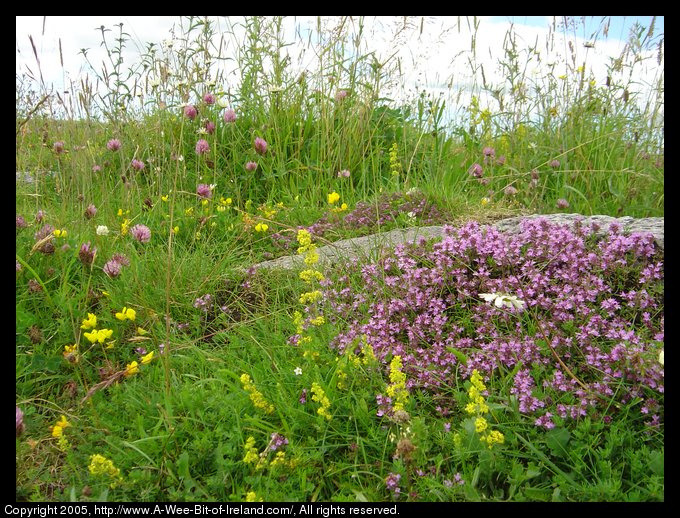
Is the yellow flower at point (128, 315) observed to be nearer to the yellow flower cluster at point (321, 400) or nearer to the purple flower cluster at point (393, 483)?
the yellow flower cluster at point (321, 400)

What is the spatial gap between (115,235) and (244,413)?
2.15 metres

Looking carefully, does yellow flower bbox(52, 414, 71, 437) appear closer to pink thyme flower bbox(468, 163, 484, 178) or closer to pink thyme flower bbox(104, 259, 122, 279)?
pink thyme flower bbox(104, 259, 122, 279)

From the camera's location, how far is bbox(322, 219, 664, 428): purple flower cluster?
2.06 metres

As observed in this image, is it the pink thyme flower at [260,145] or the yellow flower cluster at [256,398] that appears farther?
the pink thyme flower at [260,145]

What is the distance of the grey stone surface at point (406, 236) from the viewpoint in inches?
117

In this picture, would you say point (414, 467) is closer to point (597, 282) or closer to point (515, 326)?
point (515, 326)

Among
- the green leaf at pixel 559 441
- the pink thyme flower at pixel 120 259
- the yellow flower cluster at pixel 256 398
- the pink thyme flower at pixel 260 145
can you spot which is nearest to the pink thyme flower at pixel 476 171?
the pink thyme flower at pixel 260 145

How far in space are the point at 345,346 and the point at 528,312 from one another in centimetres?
85

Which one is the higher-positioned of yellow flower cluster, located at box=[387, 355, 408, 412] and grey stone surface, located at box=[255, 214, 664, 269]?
grey stone surface, located at box=[255, 214, 664, 269]

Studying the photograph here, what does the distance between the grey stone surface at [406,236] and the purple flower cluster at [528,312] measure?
0.20 m

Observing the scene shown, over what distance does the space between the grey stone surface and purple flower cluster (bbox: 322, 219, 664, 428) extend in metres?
0.20

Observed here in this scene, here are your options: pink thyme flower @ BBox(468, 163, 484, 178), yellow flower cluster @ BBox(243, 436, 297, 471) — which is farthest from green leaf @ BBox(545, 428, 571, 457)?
pink thyme flower @ BBox(468, 163, 484, 178)

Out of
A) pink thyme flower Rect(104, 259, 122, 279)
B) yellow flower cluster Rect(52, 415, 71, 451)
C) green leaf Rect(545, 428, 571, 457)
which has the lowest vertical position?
yellow flower cluster Rect(52, 415, 71, 451)
